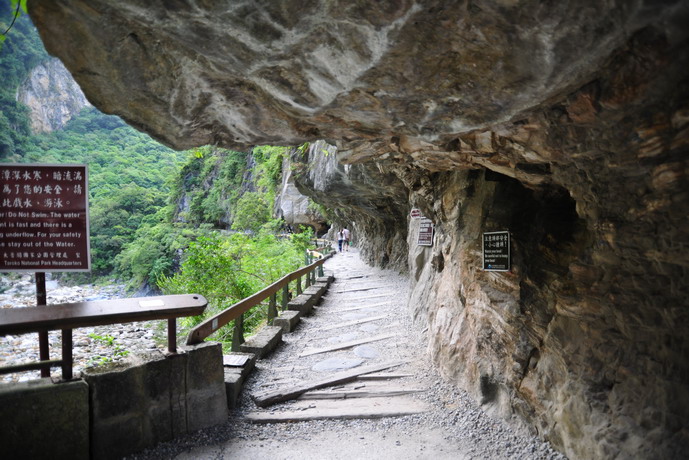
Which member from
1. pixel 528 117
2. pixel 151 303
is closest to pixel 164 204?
pixel 151 303

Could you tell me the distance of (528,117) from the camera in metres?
2.61

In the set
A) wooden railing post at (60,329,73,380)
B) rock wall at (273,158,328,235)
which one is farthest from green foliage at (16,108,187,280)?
wooden railing post at (60,329,73,380)

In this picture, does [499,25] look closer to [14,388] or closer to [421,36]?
[421,36]

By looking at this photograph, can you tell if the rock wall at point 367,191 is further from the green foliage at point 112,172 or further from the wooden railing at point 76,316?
the green foliage at point 112,172

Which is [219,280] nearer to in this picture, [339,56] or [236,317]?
[236,317]

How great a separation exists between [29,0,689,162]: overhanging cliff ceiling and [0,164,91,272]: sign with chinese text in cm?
68

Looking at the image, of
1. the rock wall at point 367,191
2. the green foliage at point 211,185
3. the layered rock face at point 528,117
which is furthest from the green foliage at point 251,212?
the layered rock face at point 528,117

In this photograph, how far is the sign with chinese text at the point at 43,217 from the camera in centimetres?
290

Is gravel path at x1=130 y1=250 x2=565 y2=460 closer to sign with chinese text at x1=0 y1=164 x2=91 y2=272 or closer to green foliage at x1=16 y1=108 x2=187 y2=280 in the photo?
sign with chinese text at x1=0 y1=164 x2=91 y2=272

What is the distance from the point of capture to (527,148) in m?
2.90

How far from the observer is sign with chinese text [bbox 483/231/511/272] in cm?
386

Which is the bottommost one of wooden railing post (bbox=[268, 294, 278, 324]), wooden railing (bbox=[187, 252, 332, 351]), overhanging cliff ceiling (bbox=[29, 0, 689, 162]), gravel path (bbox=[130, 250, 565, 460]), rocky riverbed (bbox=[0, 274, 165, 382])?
rocky riverbed (bbox=[0, 274, 165, 382])

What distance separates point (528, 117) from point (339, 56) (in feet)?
4.51

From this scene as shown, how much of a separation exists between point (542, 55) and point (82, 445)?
421cm
